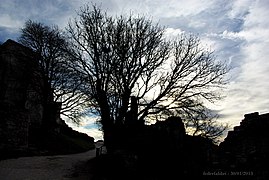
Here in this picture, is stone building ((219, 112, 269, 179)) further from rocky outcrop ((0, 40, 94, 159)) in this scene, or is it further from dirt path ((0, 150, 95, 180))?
rocky outcrop ((0, 40, 94, 159))

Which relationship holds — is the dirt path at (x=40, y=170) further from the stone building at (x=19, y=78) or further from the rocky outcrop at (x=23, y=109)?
the stone building at (x=19, y=78)

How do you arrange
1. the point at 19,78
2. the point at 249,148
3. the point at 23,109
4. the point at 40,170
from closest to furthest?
the point at 249,148
the point at 40,170
the point at 23,109
the point at 19,78

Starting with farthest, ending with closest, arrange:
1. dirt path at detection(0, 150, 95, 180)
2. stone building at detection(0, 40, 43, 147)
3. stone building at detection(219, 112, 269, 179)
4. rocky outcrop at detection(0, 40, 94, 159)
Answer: stone building at detection(0, 40, 43, 147)
rocky outcrop at detection(0, 40, 94, 159)
dirt path at detection(0, 150, 95, 180)
stone building at detection(219, 112, 269, 179)

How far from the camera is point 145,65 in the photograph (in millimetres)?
19250

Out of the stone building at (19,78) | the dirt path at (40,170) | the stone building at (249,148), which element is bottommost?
the dirt path at (40,170)

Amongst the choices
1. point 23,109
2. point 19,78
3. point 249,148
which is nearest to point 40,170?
point 23,109

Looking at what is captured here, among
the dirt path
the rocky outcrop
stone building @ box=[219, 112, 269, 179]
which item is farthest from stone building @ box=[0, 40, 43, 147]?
stone building @ box=[219, 112, 269, 179]

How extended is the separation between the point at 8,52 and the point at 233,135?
29217 mm

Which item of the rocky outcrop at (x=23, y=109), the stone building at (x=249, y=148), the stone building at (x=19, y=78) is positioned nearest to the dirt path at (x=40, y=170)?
the rocky outcrop at (x=23, y=109)

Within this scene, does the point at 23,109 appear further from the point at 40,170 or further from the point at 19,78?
the point at 19,78

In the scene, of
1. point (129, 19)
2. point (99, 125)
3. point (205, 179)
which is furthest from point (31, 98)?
point (205, 179)

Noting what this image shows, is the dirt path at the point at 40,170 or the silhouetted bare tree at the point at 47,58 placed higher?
the silhouetted bare tree at the point at 47,58

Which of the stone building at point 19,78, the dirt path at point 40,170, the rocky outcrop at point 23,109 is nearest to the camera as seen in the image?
the dirt path at point 40,170

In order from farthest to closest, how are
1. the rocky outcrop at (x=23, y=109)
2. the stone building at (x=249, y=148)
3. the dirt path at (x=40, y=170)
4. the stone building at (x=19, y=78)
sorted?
1. the stone building at (x=19, y=78)
2. the rocky outcrop at (x=23, y=109)
3. the dirt path at (x=40, y=170)
4. the stone building at (x=249, y=148)
